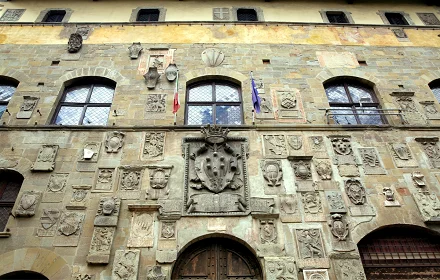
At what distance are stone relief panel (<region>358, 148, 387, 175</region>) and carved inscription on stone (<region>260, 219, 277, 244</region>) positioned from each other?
96.8 inches

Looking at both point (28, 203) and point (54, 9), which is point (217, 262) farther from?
point (54, 9)

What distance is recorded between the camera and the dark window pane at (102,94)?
858 centimetres

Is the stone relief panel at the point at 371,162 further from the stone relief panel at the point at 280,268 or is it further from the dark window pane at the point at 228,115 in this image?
the dark window pane at the point at 228,115

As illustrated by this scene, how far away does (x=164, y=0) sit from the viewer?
1156 cm

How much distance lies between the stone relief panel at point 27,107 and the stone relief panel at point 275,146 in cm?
569

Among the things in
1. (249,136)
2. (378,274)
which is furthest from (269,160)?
(378,274)

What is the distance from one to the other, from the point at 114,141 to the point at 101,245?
2.38 meters

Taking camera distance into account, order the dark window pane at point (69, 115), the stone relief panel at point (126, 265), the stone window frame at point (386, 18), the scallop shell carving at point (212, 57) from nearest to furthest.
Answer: the stone relief panel at point (126, 265)
the dark window pane at point (69, 115)
the scallop shell carving at point (212, 57)
the stone window frame at point (386, 18)

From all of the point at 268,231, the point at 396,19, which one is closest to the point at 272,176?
the point at 268,231

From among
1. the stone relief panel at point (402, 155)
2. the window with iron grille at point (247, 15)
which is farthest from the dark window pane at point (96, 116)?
the stone relief panel at point (402, 155)

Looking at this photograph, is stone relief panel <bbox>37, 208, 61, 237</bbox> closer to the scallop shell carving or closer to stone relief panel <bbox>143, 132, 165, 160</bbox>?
stone relief panel <bbox>143, 132, 165, 160</bbox>

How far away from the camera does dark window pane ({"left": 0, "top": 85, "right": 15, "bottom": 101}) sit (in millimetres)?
8633

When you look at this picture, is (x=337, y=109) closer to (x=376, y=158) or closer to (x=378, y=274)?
Result: (x=376, y=158)

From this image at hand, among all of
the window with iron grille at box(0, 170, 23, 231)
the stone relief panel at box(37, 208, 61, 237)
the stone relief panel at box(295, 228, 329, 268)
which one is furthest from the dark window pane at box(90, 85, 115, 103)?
the stone relief panel at box(295, 228, 329, 268)
